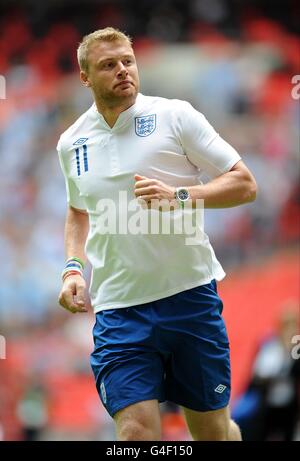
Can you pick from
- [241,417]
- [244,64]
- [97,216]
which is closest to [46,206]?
[244,64]

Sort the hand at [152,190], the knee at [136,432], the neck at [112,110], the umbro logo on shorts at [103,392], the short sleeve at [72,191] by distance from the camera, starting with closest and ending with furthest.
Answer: the hand at [152,190], the knee at [136,432], the umbro logo on shorts at [103,392], the neck at [112,110], the short sleeve at [72,191]

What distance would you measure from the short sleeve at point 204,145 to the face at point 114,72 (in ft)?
1.01

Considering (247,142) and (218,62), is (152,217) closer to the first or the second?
(247,142)

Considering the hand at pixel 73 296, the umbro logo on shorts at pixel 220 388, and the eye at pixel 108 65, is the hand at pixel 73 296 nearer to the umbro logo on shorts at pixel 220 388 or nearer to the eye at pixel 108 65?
the umbro logo on shorts at pixel 220 388

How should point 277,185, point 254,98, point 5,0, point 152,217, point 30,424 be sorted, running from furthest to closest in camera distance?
point 5,0 → point 254,98 → point 277,185 → point 30,424 → point 152,217

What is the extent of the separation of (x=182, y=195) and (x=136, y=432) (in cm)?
113

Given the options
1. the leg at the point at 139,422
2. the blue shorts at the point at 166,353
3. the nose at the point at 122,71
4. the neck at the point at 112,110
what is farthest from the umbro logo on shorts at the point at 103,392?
the nose at the point at 122,71

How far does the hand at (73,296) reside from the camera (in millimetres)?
4582

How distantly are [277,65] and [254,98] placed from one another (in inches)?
31.5

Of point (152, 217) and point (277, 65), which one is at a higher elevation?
point (277, 65)

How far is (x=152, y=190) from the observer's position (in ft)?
14.1

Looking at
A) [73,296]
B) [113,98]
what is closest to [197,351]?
[73,296]

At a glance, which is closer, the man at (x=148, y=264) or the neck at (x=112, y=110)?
the man at (x=148, y=264)

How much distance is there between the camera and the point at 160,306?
15.4 ft
